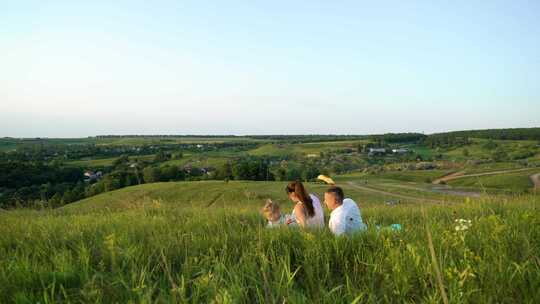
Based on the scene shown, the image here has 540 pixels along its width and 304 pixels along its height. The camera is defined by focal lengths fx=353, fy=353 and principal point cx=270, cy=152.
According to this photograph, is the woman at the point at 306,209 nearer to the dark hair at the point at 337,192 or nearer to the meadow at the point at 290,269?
the dark hair at the point at 337,192

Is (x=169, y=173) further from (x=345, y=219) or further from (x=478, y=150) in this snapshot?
(x=478, y=150)

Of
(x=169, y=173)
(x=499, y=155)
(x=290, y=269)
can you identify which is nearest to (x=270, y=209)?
(x=290, y=269)

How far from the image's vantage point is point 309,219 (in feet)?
22.2

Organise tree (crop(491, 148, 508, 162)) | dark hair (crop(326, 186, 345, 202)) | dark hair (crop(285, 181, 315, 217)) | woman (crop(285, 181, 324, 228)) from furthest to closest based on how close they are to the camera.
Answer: tree (crop(491, 148, 508, 162)), dark hair (crop(285, 181, 315, 217)), woman (crop(285, 181, 324, 228)), dark hair (crop(326, 186, 345, 202))

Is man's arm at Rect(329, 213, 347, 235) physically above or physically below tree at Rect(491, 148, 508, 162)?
above

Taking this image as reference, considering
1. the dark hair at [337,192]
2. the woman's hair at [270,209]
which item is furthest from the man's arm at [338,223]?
the woman's hair at [270,209]

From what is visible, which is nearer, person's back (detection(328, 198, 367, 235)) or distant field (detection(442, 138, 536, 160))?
person's back (detection(328, 198, 367, 235))

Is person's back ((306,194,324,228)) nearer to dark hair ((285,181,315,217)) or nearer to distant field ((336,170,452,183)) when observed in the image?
dark hair ((285,181,315,217))

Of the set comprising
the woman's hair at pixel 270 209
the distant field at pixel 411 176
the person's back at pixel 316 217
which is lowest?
the distant field at pixel 411 176

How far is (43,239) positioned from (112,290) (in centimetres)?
232

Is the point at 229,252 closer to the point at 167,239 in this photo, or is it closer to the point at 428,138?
the point at 167,239

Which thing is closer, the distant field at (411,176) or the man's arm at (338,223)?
the man's arm at (338,223)

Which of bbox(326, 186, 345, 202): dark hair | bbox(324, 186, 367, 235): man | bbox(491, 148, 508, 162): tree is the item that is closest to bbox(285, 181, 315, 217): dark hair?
bbox(326, 186, 345, 202): dark hair

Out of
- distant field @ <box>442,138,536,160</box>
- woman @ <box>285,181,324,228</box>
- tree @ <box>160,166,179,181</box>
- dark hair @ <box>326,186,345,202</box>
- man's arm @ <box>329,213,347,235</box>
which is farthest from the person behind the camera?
distant field @ <box>442,138,536,160</box>
